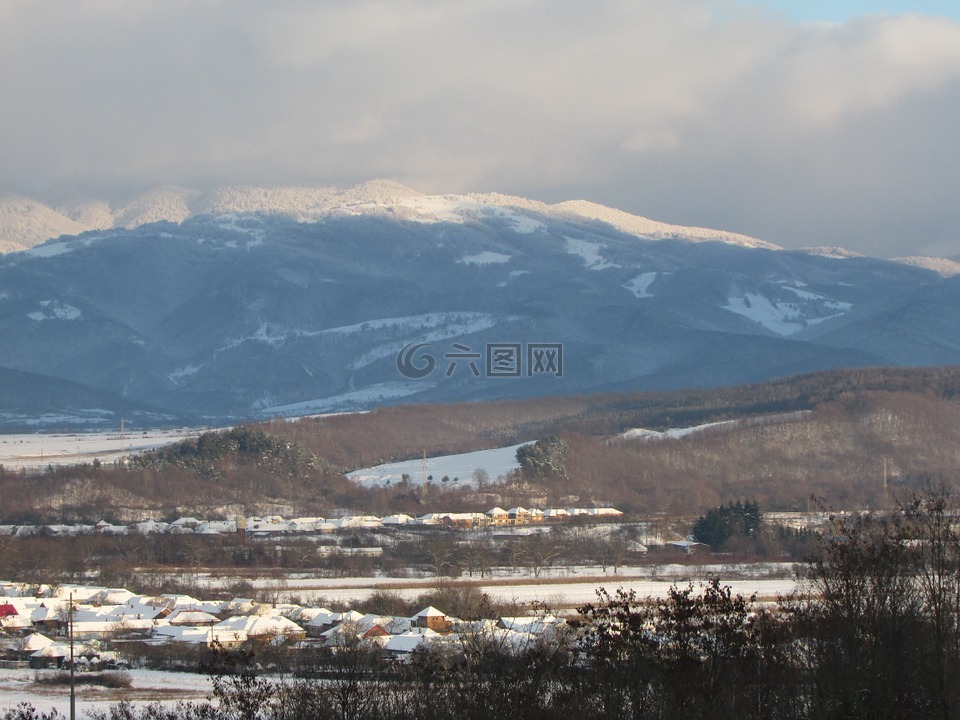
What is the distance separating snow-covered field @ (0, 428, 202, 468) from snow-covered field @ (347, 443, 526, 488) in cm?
1924

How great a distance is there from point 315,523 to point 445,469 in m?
21.8

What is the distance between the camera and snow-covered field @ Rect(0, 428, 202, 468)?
347 feet

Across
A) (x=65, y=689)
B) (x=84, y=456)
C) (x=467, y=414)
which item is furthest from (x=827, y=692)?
(x=467, y=414)

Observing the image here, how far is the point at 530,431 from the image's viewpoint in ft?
408

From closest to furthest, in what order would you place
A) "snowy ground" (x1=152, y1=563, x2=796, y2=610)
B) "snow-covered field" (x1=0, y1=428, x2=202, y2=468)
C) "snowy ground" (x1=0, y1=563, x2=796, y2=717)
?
"snowy ground" (x1=0, y1=563, x2=796, y2=717), "snowy ground" (x1=152, y1=563, x2=796, y2=610), "snow-covered field" (x1=0, y1=428, x2=202, y2=468)

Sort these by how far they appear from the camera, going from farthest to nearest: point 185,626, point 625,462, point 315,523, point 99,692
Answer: point 625,462, point 315,523, point 185,626, point 99,692

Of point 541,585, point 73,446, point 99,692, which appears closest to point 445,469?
point 541,585

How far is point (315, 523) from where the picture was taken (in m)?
74.1

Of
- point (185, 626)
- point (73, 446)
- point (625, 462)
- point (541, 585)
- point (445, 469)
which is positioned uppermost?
point (73, 446)

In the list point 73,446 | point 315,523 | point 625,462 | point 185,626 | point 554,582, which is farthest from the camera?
point 73,446

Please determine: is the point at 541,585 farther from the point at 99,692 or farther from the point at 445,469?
the point at 445,469

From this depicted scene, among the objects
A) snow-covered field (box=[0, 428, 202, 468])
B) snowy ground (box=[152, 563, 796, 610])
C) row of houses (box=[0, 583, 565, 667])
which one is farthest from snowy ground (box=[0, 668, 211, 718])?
snow-covered field (box=[0, 428, 202, 468])

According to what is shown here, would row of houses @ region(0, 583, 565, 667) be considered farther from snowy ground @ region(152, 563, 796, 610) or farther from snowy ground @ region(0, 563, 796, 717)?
snowy ground @ region(152, 563, 796, 610)

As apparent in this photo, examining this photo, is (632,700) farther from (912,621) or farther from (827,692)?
(912,621)
